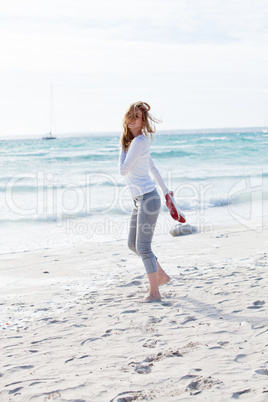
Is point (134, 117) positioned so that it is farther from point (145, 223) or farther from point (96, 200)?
point (96, 200)

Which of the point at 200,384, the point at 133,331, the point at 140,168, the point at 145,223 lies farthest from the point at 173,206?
the point at 200,384

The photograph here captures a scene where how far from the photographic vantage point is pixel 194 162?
27.5 metres

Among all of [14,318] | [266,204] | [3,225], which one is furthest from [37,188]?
[14,318]

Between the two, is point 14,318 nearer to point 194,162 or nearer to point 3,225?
point 3,225

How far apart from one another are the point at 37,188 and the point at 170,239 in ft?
31.1

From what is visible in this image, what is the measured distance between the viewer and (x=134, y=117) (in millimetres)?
3969

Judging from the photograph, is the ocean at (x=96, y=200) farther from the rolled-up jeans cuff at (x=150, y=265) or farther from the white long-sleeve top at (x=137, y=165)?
the white long-sleeve top at (x=137, y=165)

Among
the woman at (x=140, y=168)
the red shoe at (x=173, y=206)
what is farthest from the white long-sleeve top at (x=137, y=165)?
the red shoe at (x=173, y=206)

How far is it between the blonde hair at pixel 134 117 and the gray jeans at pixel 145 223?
53cm

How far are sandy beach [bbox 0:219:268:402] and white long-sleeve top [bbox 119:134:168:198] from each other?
3.80ft

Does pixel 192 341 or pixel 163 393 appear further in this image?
pixel 192 341

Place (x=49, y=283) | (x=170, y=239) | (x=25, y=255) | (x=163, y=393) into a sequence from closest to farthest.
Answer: (x=163, y=393) < (x=49, y=283) < (x=25, y=255) < (x=170, y=239)

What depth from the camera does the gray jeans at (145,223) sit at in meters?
4.02

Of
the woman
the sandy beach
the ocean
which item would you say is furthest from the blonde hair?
the ocean
